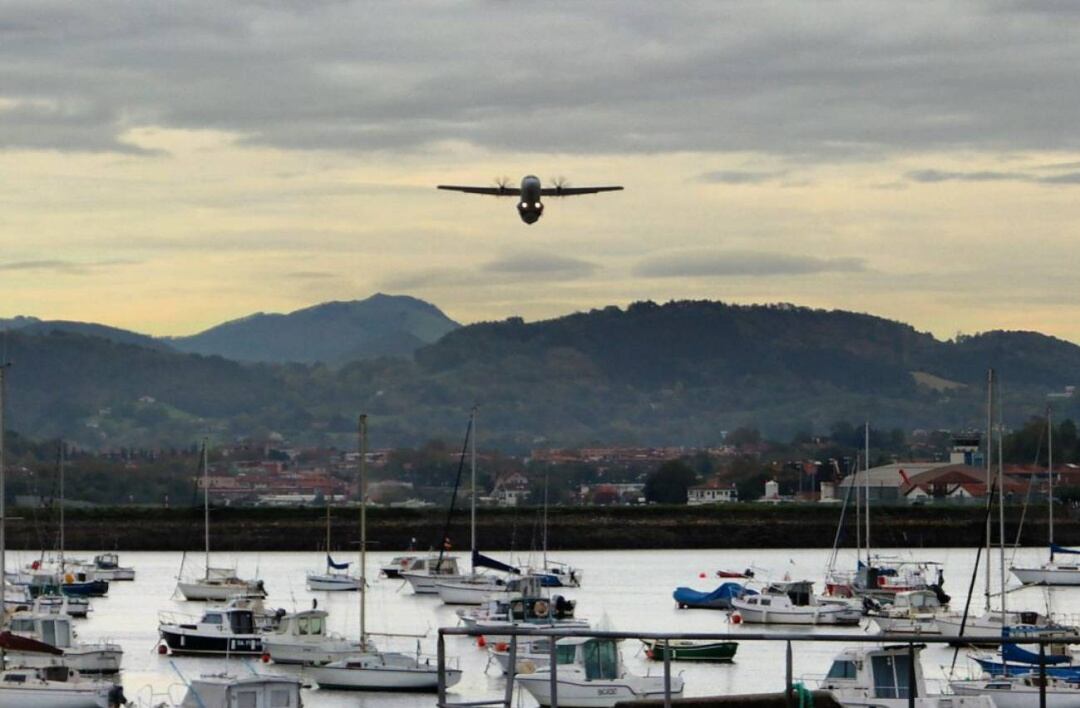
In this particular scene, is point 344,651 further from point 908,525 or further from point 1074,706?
point 908,525

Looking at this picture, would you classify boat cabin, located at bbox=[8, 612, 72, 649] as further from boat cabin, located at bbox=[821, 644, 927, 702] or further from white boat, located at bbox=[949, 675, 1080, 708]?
white boat, located at bbox=[949, 675, 1080, 708]

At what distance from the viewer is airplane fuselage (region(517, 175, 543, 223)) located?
60375 mm

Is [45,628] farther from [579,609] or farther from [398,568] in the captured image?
[398,568]

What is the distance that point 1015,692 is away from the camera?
147ft

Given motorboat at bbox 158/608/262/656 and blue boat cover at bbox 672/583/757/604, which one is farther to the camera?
blue boat cover at bbox 672/583/757/604

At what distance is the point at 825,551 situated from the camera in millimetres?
162875

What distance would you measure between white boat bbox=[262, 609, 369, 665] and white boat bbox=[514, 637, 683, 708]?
12690mm

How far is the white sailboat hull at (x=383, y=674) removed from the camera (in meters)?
58.5

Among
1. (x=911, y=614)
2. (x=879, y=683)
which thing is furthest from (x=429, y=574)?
(x=879, y=683)

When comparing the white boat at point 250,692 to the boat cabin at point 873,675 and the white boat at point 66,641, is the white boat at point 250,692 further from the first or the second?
the white boat at point 66,641

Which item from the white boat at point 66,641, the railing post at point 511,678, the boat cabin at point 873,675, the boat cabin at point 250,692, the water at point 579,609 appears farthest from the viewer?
the water at point 579,609

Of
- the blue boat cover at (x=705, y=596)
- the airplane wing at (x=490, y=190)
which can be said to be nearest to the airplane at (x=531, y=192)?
the airplane wing at (x=490, y=190)

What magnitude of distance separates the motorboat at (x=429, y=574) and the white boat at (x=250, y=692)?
2131 inches

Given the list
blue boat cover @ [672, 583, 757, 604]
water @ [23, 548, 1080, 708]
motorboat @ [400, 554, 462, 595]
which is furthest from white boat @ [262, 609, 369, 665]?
motorboat @ [400, 554, 462, 595]
